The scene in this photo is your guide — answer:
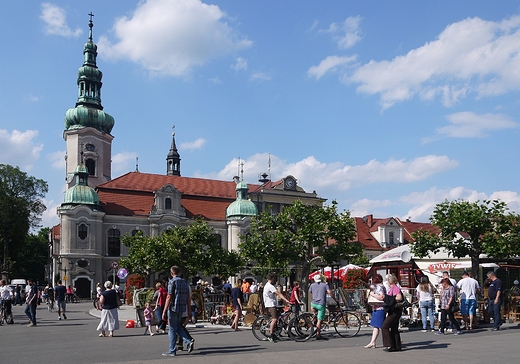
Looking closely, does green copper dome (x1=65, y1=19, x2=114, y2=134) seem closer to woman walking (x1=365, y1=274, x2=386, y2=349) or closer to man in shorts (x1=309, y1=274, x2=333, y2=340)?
man in shorts (x1=309, y1=274, x2=333, y2=340)

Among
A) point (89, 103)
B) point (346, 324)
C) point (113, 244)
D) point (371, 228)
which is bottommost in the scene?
point (346, 324)

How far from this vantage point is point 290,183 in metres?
71.1

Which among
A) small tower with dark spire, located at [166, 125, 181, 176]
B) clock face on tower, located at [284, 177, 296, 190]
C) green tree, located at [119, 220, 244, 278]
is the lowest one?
green tree, located at [119, 220, 244, 278]

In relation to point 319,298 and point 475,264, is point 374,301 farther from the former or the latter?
point 475,264

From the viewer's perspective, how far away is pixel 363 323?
17.3m

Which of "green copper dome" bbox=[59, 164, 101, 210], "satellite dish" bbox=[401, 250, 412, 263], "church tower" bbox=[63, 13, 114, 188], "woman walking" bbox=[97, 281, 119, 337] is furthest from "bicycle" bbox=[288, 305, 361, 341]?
"church tower" bbox=[63, 13, 114, 188]

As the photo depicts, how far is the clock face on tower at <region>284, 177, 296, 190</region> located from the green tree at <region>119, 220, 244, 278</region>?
30549 millimetres

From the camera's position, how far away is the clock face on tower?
2790 inches

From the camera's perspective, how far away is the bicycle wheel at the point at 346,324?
635 inches

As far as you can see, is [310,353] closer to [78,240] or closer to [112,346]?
[112,346]

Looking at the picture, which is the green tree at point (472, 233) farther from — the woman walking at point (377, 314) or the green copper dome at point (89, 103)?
the green copper dome at point (89, 103)

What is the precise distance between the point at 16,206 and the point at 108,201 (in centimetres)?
1140

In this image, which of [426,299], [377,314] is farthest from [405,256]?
[377,314]

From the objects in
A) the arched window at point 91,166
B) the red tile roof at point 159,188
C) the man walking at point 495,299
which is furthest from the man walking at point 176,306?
the arched window at point 91,166
